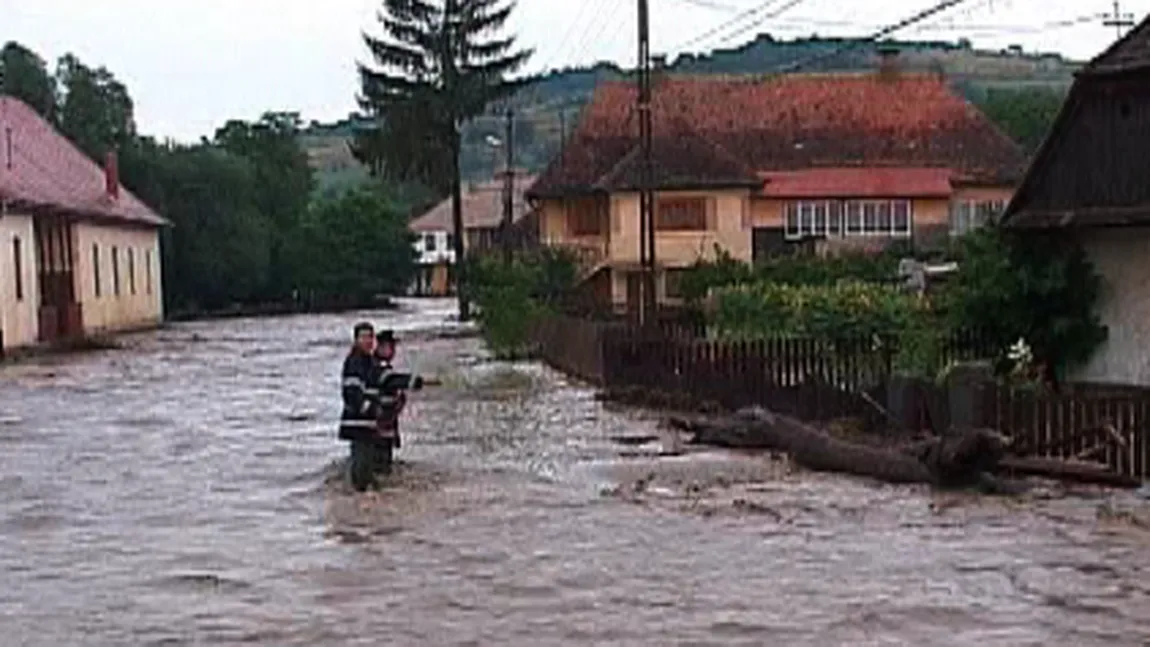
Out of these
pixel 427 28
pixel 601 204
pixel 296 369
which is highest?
pixel 427 28

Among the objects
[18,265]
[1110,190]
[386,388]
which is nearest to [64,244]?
[18,265]

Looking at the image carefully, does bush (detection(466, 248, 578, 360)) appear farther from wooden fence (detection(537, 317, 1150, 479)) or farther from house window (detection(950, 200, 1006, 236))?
house window (detection(950, 200, 1006, 236))

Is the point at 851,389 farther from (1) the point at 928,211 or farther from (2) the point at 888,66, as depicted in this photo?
(2) the point at 888,66

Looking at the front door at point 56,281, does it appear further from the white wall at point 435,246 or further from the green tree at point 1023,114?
the white wall at point 435,246

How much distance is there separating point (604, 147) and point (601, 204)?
295 cm

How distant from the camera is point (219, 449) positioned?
1021 inches

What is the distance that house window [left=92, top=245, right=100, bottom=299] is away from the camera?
69000 mm

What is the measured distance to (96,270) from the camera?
6931cm

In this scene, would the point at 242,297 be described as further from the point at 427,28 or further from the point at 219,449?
the point at 219,449

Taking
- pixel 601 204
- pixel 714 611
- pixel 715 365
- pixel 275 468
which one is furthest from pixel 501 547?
pixel 601 204

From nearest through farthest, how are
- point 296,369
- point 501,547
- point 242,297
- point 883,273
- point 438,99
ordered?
point 501,547 < point 296,369 < point 883,273 < point 438,99 < point 242,297

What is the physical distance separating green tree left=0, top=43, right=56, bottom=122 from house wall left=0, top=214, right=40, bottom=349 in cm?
4615

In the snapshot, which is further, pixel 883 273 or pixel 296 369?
pixel 883 273

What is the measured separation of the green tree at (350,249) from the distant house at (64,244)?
20373 mm
